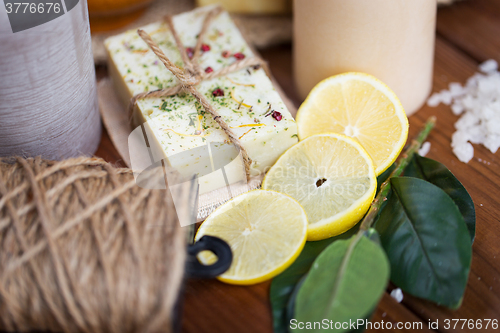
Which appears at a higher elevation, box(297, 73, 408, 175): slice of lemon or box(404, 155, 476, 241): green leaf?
box(297, 73, 408, 175): slice of lemon

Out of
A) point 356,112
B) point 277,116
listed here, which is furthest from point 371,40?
point 277,116

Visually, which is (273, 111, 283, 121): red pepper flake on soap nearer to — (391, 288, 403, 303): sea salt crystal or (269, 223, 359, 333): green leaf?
(269, 223, 359, 333): green leaf

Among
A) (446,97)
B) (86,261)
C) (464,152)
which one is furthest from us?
(446,97)

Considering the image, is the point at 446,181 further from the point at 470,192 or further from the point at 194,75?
the point at 194,75

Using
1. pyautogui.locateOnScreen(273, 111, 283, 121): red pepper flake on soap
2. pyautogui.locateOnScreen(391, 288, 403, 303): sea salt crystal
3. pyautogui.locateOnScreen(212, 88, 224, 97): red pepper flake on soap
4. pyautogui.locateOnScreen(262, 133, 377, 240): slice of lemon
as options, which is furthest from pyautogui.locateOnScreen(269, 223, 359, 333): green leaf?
pyautogui.locateOnScreen(212, 88, 224, 97): red pepper flake on soap

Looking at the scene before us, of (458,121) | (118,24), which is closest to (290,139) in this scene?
(458,121)

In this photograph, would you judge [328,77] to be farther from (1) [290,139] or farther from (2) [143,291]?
(2) [143,291]

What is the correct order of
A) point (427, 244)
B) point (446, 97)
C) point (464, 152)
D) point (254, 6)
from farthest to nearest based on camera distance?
1. point (254, 6)
2. point (446, 97)
3. point (464, 152)
4. point (427, 244)
